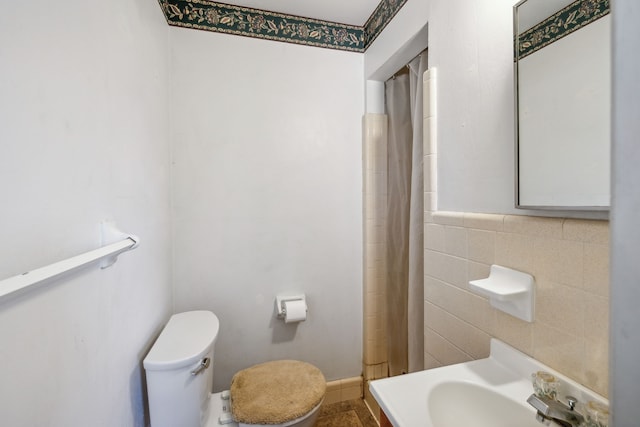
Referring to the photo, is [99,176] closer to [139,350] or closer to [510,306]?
[139,350]

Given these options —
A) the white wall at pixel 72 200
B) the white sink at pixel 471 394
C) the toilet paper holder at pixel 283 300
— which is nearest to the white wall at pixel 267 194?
the toilet paper holder at pixel 283 300

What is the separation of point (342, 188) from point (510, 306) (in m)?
1.23

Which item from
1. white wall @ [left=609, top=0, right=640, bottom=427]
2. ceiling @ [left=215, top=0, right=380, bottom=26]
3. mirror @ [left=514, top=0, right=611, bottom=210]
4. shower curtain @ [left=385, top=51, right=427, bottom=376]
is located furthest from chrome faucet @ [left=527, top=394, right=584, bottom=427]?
ceiling @ [left=215, top=0, right=380, bottom=26]

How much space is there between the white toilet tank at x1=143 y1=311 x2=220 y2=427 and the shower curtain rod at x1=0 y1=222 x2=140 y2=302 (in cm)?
45

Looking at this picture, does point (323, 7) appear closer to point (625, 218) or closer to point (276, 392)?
point (625, 218)

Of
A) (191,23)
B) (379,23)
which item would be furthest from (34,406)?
(379,23)

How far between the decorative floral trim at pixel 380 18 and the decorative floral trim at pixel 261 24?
0.08 meters

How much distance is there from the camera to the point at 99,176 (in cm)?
81

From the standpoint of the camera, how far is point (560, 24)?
743 mm

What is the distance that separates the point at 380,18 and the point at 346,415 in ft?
8.05

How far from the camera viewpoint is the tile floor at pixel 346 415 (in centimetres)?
173

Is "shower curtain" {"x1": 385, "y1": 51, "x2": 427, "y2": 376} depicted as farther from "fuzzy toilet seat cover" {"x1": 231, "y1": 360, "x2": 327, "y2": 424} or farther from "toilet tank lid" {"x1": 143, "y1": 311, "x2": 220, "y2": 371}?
"toilet tank lid" {"x1": 143, "y1": 311, "x2": 220, "y2": 371}

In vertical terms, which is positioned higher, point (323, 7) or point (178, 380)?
point (323, 7)

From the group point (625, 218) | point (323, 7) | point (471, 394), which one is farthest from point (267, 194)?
point (625, 218)
